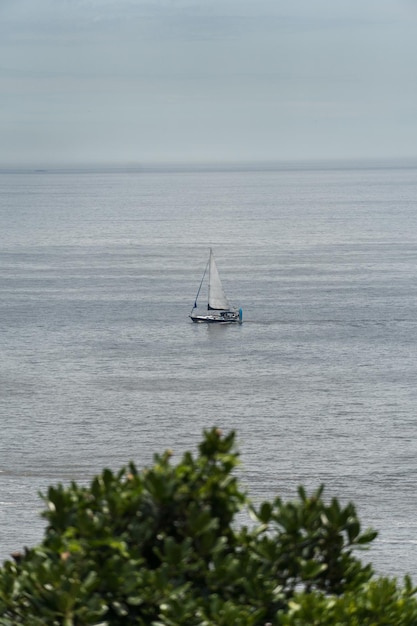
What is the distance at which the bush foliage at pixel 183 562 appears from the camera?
13.0 m

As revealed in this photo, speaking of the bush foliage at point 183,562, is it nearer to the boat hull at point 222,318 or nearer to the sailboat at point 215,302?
the boat hull at point 222,318

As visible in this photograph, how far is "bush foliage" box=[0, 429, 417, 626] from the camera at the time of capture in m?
Answer: 13.0

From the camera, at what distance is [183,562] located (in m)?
13.3

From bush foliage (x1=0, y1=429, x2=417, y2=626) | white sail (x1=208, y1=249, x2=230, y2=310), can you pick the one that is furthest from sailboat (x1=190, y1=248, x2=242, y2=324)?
bush foliage (x1=0, y1=429, x2=417, y2=626)

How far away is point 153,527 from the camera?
44.5 feet

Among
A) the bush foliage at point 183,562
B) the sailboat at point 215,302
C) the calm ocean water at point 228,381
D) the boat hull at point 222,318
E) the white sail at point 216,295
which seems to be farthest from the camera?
the white sail at point 216,295

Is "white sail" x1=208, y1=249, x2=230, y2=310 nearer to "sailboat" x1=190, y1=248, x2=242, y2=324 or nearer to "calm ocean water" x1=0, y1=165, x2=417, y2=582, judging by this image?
"sailboat" x1=190, y1=248, x2=242, y2=324

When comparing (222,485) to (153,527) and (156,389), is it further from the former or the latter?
(156,389)

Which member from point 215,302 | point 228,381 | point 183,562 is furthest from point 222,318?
point 183,562

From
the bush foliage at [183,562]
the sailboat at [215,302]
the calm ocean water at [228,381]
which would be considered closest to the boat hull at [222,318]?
the sailboat at [215,302]

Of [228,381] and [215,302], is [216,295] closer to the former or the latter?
[215,302]

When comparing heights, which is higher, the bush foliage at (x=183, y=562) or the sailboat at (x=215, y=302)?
the sailboat at (x=215, y=302)

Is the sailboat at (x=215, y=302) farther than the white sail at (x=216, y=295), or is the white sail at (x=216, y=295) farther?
the white sail at (x=216, y=295)

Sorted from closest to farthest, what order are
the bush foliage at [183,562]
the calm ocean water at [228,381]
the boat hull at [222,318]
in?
the bush foliage at [183,562] < the calm ocean water at [228,381] < the boat hull at [222,318]
